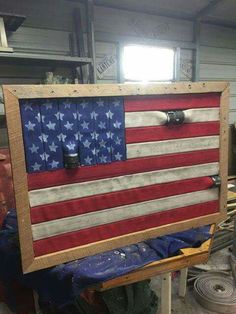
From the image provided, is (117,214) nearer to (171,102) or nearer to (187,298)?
(171,102)

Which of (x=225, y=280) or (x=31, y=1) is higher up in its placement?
(x=31, y=1)

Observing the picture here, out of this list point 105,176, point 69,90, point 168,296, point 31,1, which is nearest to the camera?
point 69,90

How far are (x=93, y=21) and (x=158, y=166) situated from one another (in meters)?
2.78

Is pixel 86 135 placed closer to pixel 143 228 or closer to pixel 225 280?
pixel 143 228

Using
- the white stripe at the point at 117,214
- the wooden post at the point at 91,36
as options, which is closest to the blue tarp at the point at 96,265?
the white stripe at the point at 117,214

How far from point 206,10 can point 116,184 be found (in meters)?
3.79

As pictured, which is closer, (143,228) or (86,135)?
(86,135)

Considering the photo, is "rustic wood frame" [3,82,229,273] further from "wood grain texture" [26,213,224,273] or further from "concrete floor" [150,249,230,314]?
"concrete floor" [150,249,230,314]

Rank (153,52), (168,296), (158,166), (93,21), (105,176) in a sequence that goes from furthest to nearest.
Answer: (153,52)
(93,21)
(168,296)
(158,166)
(105,176)

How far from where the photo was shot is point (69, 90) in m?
1.12

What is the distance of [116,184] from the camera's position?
49.9 inches

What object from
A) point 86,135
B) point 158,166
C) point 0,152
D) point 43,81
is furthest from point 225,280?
point 43,81

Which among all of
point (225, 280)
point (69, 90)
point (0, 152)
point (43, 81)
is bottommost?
point (225, 280)

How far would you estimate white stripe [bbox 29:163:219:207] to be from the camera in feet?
3.74
